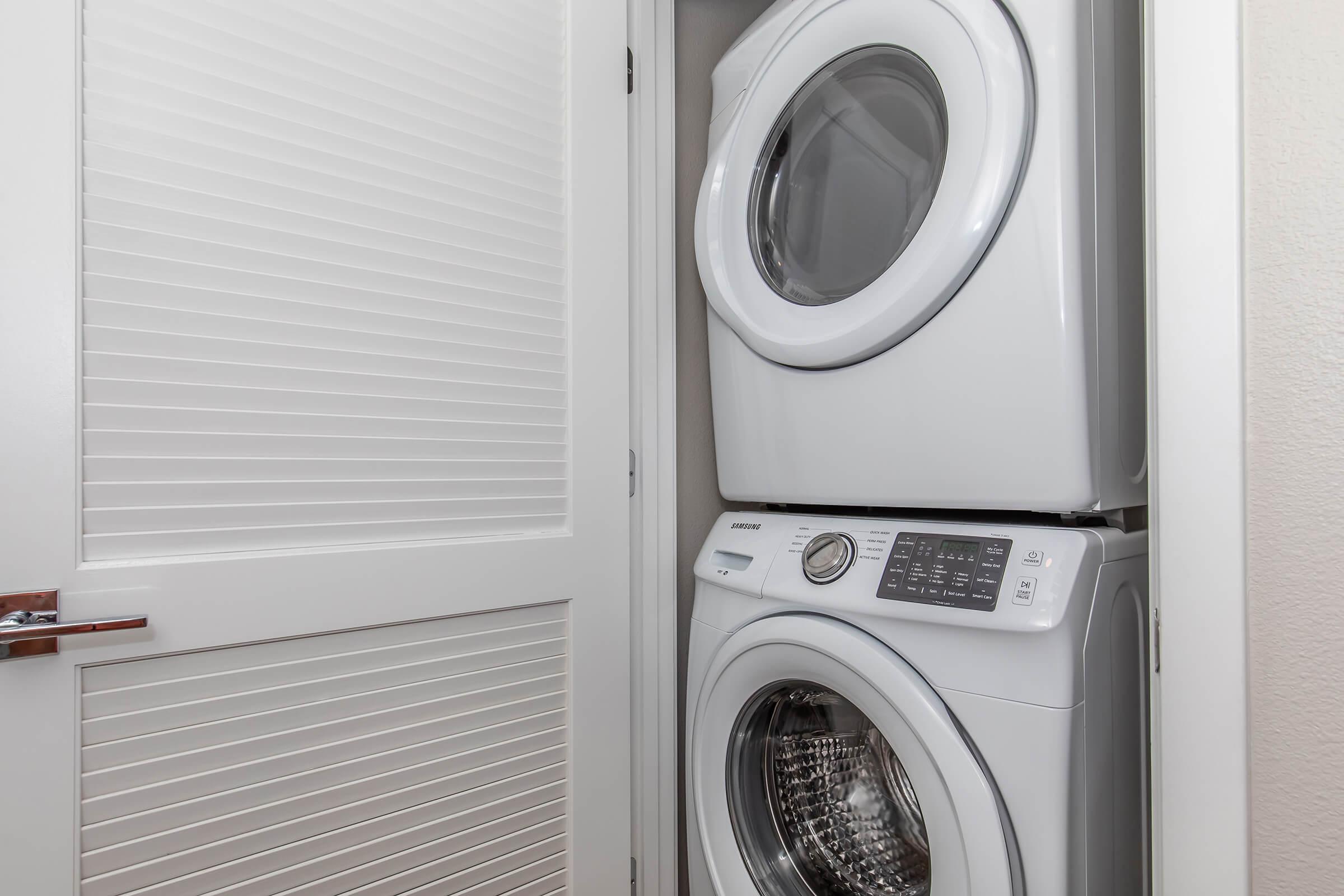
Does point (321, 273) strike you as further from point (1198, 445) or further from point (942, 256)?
point (1198, 445)

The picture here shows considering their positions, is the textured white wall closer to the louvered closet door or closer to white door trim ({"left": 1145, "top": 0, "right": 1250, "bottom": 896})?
white door trim ({"left": 1145, "top": 0, "right": 1250, "bottom": 896})

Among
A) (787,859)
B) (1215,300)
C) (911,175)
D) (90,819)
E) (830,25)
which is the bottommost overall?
(787,859)

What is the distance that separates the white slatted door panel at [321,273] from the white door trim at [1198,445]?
0.86 metres

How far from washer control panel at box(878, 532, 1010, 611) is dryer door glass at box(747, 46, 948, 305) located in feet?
1.20

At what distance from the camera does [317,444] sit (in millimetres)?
977

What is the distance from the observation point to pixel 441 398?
3.54ft

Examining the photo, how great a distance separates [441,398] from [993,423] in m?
0.78

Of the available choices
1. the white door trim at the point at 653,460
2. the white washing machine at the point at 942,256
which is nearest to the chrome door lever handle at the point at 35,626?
the white door trim at the point at 653,460

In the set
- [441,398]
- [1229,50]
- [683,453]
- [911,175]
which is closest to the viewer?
[1229,50]

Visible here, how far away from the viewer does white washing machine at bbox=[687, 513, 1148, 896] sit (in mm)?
740

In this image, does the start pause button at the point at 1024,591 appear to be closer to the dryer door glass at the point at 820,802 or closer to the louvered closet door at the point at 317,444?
the dryer door glass at the point at 820,802

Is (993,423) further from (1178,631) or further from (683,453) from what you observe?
(683,453)

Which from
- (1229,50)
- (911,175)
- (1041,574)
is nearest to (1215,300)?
(1229,50)

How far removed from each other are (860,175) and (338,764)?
44.4 inches
